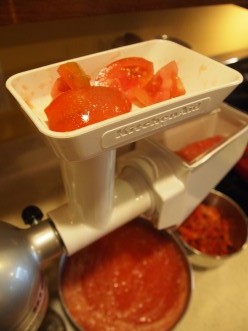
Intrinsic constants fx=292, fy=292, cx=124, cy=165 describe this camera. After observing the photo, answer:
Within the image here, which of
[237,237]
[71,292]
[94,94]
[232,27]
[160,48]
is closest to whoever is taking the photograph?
[94,94]

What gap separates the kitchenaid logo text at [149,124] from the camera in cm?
27

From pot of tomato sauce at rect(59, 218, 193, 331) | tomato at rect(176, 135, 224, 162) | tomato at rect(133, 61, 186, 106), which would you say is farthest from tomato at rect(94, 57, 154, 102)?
pot of tomato sauce at rect(59, 218, 193, 331)

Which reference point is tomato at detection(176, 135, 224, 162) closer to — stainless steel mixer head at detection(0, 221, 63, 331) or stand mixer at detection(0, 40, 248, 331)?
stand mixer at detection(0, 40, 248, 331)

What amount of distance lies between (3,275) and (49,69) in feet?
0.88

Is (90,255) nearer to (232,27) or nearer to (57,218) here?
(57,218)

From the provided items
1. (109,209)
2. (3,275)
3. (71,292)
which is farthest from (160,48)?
(71,292)

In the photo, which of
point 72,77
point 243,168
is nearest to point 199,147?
point 243,168

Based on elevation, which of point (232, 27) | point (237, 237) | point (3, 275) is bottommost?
point (237, 237)

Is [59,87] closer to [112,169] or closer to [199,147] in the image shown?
[112,169]

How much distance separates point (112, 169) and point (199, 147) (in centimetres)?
27

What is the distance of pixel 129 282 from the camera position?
62 cm

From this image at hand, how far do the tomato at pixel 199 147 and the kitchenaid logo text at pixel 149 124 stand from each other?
0.22 metres

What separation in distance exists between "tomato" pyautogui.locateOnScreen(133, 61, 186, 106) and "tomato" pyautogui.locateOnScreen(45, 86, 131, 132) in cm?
3

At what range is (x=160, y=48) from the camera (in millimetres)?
404
